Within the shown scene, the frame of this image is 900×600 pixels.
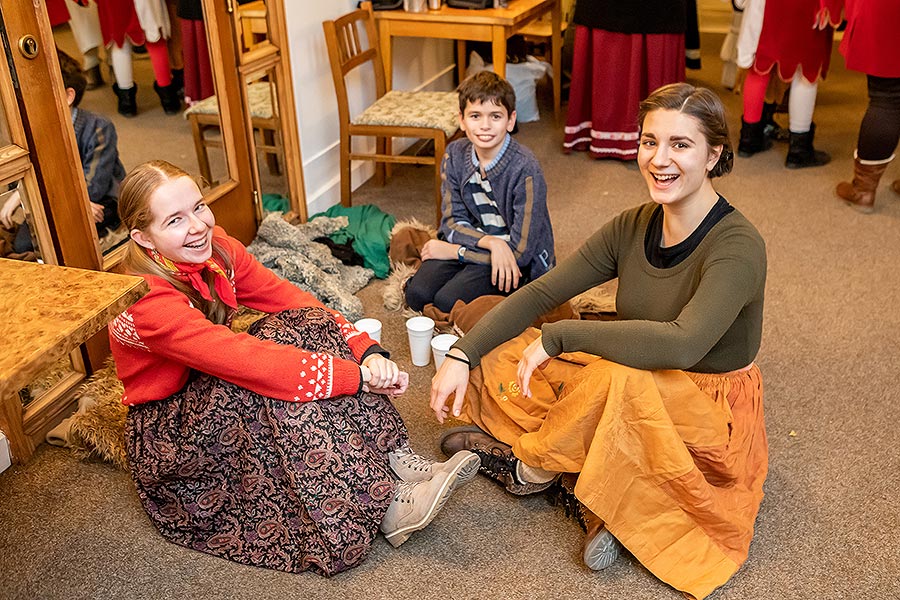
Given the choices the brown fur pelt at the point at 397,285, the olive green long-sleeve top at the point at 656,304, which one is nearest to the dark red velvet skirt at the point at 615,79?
the brown fur pelt at the point at 397,285

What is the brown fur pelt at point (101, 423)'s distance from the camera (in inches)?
80.3

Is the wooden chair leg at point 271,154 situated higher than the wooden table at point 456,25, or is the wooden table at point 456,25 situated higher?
the wooden table at point 456,25

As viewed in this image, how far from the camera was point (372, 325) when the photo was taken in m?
2.36

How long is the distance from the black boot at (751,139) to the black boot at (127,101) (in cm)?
260

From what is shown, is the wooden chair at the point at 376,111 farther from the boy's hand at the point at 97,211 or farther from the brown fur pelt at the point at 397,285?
the boy's hand at the point at 97,211

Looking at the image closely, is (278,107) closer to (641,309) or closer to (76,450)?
(76,450)

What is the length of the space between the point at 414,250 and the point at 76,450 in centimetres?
128

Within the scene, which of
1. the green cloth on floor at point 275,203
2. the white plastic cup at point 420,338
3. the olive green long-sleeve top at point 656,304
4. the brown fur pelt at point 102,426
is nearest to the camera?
the olive green long-sleeve top at point 656,304

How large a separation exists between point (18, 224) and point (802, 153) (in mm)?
3106

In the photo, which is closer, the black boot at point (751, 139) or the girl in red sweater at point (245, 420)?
the girl in red sweater at point (245, 420)

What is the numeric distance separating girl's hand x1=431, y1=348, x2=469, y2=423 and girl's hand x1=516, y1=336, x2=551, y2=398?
13 centimetres

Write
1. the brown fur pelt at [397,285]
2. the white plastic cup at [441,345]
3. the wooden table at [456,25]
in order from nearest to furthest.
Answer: the white plastic cup at [441,345], the brown fur pelt at [397,285], the wooden table at [456,25]

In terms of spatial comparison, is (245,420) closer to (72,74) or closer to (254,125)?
(72,74)

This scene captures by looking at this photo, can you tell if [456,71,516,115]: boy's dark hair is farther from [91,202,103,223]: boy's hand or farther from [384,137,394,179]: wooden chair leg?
[384,137,394,179]: wooden chair leg
